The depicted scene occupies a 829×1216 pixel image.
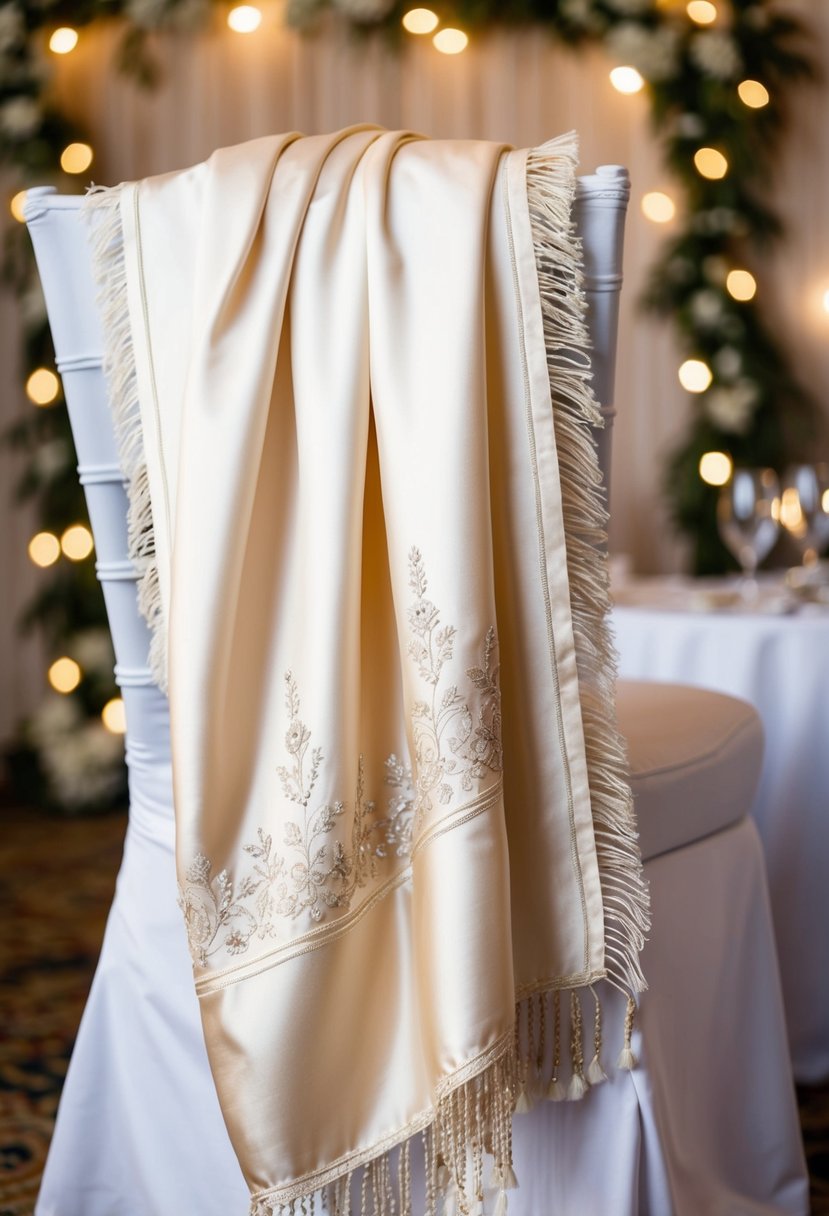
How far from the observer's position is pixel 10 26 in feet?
10.5

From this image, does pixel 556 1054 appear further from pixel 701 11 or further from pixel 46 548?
pixel 701 11

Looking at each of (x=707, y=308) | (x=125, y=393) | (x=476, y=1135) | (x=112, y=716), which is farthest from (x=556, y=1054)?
(x=707, y=308)

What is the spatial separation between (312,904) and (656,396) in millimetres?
2749

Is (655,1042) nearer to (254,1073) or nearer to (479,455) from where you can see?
(254,1073)

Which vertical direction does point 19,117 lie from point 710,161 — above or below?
above

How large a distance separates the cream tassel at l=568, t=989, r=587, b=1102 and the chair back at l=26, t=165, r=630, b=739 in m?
0.48

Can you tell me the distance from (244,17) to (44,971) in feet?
8.11

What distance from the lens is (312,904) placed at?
1.07 metres

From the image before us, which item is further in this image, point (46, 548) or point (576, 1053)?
point (46, 548)

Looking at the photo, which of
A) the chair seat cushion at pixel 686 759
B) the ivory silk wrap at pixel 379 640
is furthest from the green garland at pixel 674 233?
the ivory silk wrap at pixel 379 640

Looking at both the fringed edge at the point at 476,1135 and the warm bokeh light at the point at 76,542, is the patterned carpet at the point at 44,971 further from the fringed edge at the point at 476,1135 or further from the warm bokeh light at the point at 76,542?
the warm bokeh light at the point at 76,542

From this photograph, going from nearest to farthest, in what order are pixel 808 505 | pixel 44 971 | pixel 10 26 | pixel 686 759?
1. pixel 686 759
2. pixel 808 505
3. pixel 44 971
4. pixel 10 26

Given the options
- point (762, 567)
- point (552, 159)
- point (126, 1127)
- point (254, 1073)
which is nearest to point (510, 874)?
point (254, 1073)

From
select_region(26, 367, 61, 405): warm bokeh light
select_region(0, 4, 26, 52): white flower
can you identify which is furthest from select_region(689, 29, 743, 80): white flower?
select_region(26, 367, 61, 405): warm bokeh light
